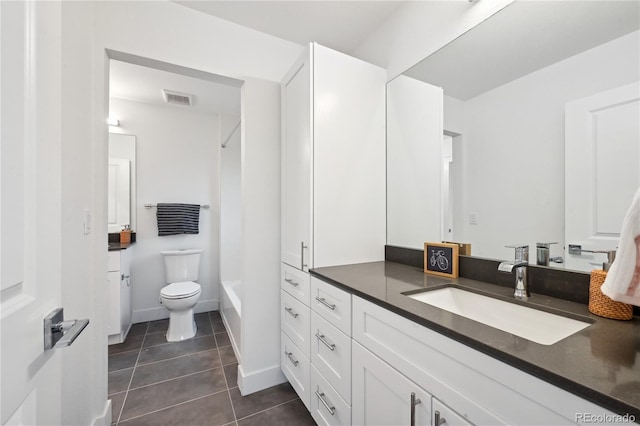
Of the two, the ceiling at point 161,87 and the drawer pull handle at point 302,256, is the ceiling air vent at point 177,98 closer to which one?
the ceiling at point 161,87

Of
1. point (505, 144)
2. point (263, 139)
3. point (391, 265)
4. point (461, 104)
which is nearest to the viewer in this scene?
point (505, 144)

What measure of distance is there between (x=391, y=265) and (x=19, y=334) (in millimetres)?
1490

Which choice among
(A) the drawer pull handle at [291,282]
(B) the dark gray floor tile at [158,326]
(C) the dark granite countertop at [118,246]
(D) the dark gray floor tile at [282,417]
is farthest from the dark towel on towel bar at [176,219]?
(D) the dark gray floor tile at [282,417]

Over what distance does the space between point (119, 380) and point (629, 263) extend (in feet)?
8.97

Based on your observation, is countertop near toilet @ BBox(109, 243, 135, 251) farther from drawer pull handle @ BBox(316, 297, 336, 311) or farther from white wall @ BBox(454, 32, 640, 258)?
white wall @ BBox(454, 32, 640, 258)

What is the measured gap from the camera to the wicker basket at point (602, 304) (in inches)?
29.9

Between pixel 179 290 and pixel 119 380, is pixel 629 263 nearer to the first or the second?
pixel 119 380

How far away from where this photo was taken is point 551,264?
3.35 ft

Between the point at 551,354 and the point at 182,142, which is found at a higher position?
the point at 182,142

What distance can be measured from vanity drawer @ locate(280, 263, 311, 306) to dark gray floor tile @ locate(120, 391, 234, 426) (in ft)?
2.60

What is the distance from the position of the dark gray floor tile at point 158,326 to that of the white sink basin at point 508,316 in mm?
2742

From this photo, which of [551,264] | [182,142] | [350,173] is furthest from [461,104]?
[182,142]

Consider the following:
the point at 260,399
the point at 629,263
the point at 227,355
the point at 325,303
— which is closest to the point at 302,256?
the point at 325,303

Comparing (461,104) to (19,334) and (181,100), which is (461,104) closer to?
(19,334)
